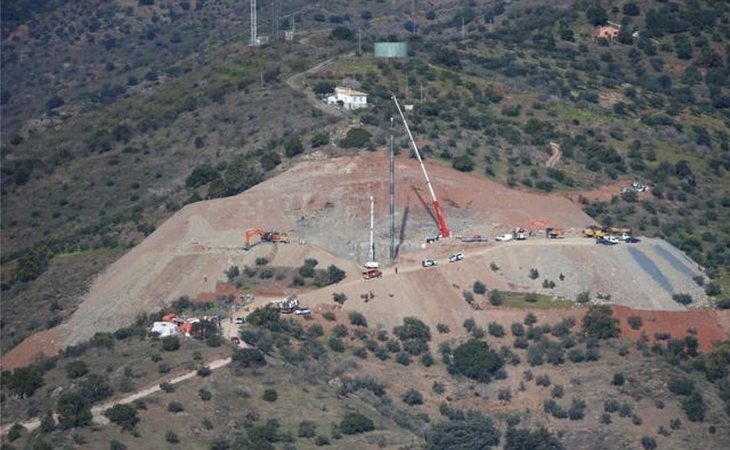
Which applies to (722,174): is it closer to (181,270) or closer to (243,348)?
(181,270)

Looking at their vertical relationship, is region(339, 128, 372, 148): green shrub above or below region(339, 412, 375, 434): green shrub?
above

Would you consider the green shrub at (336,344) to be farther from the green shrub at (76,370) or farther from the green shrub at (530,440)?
the green shrub at (76,370)

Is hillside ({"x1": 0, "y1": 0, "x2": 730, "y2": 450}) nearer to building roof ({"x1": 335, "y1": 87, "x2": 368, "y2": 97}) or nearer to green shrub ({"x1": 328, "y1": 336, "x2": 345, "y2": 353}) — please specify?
green shrub ({"x1": 328, "y1": 336, "x2": 345, "y2": 353})

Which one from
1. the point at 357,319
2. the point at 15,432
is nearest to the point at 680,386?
the point at 357,319

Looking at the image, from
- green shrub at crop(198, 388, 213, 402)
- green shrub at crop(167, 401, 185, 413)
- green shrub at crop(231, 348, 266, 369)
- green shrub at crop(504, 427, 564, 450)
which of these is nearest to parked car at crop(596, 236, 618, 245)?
green shrub at crop(504, 427, 564, 450)

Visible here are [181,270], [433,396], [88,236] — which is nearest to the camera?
[433,396]

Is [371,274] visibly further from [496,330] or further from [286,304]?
[496,330]

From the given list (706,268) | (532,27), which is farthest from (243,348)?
(532,27)
